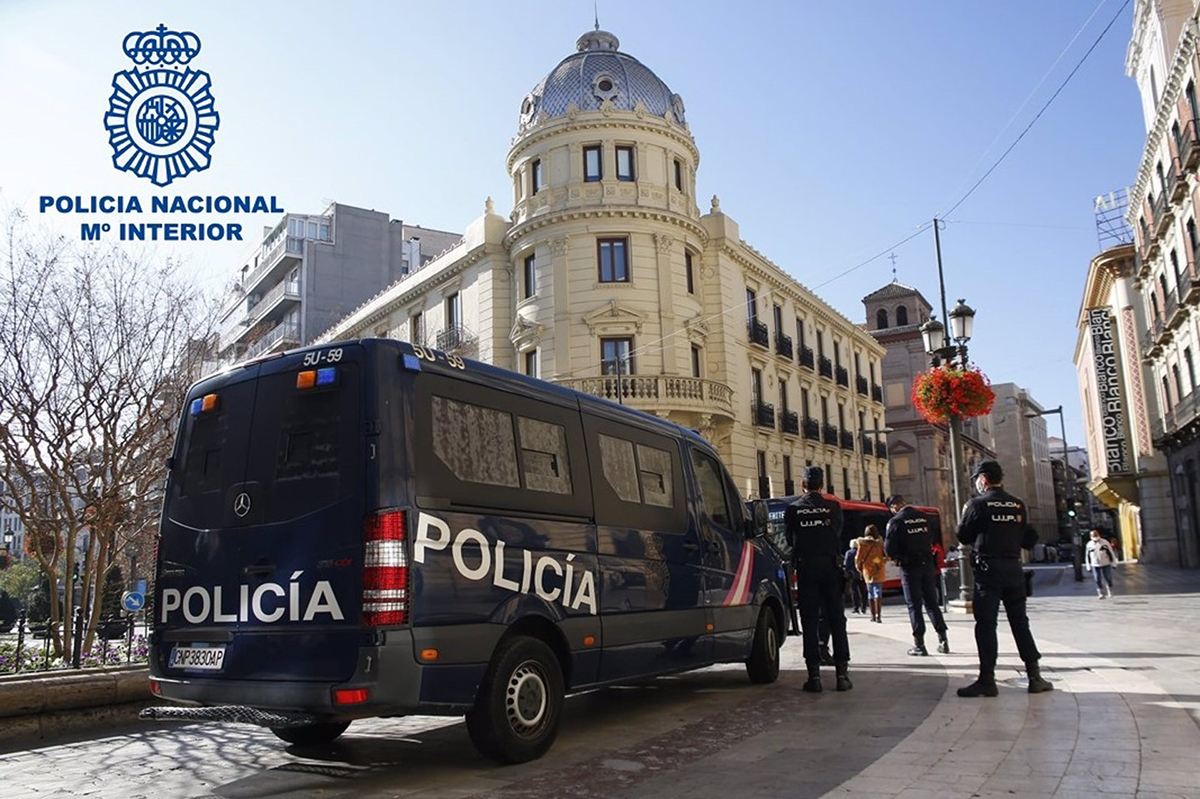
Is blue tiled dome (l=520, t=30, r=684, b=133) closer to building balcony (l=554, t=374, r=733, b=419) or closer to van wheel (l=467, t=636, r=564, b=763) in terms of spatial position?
building balcony (l=554, t=374, r=733, b=419)

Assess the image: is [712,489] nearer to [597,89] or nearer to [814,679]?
[814,679]

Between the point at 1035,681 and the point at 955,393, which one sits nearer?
the point at 1035,681

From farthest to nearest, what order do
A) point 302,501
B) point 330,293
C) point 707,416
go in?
point 330,293 < point 707,416 < point 302,501

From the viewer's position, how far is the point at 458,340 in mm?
33469

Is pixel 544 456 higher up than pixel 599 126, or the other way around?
pixel 599 126

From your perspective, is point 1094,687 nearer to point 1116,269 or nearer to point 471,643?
point 471,643

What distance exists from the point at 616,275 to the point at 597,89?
6.35m

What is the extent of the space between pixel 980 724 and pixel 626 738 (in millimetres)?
2449

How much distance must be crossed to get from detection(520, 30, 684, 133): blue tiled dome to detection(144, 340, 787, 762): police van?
84.3ft

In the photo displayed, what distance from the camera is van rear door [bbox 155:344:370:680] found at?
16.9 feet

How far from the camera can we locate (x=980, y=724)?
6344 mm

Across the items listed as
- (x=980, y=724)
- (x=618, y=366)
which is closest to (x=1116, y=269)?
(x=618, y=366)

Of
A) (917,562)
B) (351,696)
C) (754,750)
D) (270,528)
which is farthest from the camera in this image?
(917,562)

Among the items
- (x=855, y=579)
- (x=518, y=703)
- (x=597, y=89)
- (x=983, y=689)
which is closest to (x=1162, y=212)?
(x=597, y=89)
